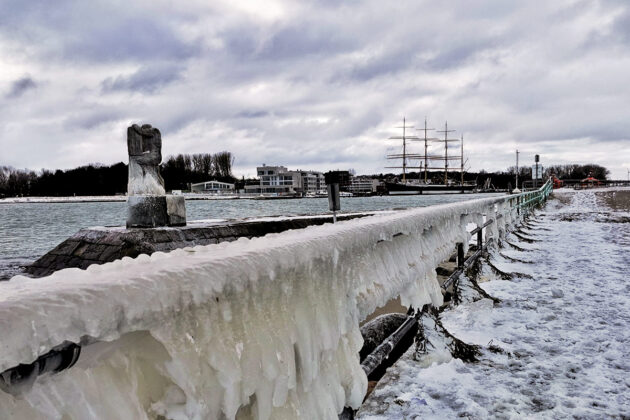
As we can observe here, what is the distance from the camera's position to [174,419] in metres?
0.89

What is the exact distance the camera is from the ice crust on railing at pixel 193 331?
0.68 meters

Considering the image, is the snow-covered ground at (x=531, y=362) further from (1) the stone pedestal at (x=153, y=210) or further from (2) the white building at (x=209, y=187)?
(2) the white building at (x=209, y=187)

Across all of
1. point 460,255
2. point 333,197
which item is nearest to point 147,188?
point 333,197

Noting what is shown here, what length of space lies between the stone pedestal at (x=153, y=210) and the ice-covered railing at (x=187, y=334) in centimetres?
940

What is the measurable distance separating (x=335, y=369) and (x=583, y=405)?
1.99m

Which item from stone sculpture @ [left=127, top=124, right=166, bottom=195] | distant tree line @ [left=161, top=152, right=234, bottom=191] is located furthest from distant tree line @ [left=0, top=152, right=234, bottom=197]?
stone sculpture @ [left=127, top=124, right=166, bottom=195]

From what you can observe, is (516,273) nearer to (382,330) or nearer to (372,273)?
(382,330)

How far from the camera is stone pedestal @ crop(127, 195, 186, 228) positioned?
10.2 metres

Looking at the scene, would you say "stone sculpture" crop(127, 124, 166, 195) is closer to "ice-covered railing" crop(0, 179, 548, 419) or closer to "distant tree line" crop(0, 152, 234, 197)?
"ice-covered railing" crop(0, 179, 548, 419)

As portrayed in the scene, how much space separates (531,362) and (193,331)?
10.4 ft

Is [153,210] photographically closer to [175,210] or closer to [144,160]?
[175,210]

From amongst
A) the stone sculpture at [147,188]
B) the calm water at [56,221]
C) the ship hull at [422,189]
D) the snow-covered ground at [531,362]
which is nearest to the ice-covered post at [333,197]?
the snow-covered ground at [531,362]

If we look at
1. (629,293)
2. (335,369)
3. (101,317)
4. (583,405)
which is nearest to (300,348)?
(335,369)

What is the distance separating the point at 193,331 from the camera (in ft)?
2.91
